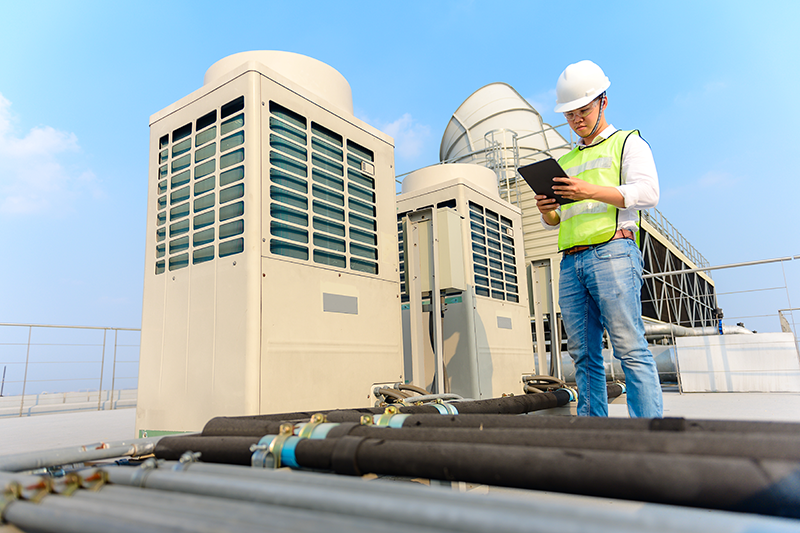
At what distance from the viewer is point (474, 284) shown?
11.9ft

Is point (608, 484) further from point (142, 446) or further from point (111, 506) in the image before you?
point (142, 446)

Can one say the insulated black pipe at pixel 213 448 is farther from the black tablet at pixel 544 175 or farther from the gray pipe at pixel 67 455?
the black tablet at pixel 544 175

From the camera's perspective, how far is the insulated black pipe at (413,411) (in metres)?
1.29

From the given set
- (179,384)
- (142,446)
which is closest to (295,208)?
(179,384)

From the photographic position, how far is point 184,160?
247cm

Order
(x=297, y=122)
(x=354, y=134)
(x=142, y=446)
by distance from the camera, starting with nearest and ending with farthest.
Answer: (x=142, y=446)
(x=297, y=122)
(x=354, y=134)

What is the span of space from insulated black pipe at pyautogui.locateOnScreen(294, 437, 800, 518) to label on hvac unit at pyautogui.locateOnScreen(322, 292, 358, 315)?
1.48 m

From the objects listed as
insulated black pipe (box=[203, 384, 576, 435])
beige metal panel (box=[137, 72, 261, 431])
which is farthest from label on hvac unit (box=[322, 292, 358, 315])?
insulated black pipe (box=[203, 384, 576, 435])

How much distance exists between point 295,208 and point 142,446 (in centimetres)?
130

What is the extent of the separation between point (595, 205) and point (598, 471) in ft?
4.73

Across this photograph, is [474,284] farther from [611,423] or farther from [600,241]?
[611,423]

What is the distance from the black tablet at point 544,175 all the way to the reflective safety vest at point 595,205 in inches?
5.5

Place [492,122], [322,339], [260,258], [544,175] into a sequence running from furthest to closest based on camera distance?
[492,122] → [322,339] → [260,258] → [544,175]

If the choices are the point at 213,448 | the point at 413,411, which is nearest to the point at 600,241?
the point at 413,411
